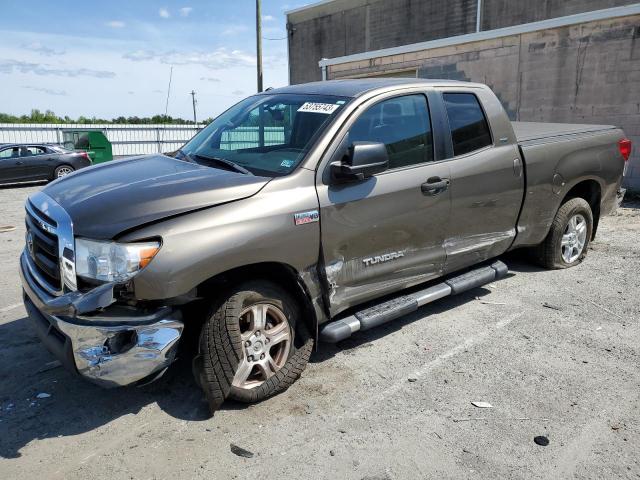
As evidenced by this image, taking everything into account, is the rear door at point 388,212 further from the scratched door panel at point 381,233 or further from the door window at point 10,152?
the door window at point 10,152

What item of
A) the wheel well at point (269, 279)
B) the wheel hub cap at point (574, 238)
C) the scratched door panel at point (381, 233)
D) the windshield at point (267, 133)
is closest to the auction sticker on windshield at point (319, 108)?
the windshield at point (267, 133)

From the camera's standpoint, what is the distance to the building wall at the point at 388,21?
20.2 m

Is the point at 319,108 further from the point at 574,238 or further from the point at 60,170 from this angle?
the point at 60,170

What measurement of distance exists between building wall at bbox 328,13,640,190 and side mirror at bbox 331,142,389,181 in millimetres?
9148

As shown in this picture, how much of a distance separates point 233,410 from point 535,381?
6.65 ft

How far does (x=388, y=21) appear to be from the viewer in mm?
26078

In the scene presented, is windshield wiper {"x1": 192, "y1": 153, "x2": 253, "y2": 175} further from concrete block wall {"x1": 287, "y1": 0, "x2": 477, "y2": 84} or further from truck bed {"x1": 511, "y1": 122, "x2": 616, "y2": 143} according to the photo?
concrete block wall {"x1": 287, "y1": 0, "x2": 477, "y2": 84}

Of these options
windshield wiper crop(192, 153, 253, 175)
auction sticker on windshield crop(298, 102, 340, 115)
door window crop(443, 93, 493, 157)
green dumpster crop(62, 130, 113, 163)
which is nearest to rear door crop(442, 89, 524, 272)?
door window crop(443, 93, 493, 157)

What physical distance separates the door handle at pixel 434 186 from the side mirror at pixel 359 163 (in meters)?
0.62

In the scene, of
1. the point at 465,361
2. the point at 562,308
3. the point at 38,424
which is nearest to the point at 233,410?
the point at 38,424

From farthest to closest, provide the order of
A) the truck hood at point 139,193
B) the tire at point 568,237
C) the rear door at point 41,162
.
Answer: the rear door at point 41,162
the tire at point 568,237
the truck hood at point 139,193

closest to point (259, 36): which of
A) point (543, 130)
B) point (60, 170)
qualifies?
point (60, 170)

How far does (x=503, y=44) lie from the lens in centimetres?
1203

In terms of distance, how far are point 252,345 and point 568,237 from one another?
4160 millimetres
